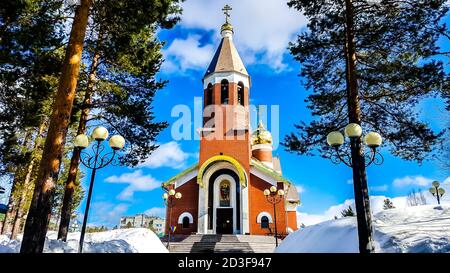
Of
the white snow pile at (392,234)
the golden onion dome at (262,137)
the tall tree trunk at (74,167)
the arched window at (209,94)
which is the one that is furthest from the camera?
the golden onion dome at (262,137)

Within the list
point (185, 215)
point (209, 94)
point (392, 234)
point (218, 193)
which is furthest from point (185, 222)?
point (392, 234)

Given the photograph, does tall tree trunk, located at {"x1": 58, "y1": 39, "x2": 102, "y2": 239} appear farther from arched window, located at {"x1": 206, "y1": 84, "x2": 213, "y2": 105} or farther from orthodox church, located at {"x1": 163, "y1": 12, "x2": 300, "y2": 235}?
arched window, located at {"x1": 206, "y1": 84, "x2": 213, "y2": 105}

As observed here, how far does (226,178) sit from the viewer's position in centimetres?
2092

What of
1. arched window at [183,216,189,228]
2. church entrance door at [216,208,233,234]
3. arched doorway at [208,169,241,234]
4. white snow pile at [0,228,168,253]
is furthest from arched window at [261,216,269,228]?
white snow pile at [0,228,168,253]

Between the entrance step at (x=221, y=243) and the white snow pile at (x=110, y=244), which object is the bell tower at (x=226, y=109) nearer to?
the entrance step at (x=221, y=243)

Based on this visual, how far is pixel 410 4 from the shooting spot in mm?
8133

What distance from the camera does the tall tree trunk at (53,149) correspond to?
6062 millimetres

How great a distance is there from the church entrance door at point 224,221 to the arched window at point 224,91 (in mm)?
7699

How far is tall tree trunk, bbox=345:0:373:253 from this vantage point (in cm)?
614

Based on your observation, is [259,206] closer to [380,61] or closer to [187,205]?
[187,205]

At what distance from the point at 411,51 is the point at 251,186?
45.8 feet

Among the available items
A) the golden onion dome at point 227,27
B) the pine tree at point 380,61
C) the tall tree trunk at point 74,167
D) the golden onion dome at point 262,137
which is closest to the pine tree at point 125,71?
the tall tree trunk at point 74,167

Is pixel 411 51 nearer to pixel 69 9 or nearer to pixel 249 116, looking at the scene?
pixel 69 9

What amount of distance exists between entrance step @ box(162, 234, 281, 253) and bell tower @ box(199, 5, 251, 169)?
16.2ft
